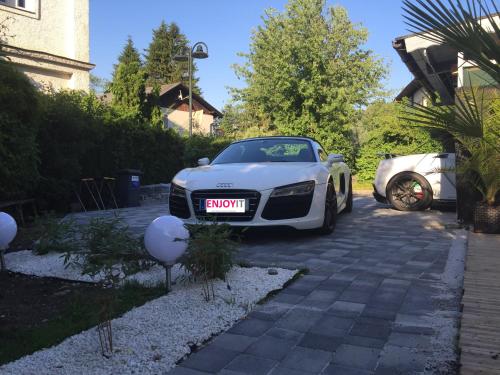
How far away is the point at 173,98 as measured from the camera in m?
38.8

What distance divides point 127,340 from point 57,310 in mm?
860

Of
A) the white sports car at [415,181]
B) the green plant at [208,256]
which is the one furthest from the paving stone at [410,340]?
the white sports car at [415,181]

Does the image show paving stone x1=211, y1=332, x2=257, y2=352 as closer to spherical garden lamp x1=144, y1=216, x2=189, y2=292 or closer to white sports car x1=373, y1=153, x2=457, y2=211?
spherical garden lamp x1=144, y1=216, x2=189, y2=292

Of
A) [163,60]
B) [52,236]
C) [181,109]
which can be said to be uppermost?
[163,60]

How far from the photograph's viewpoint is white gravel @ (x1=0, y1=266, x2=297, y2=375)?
2.25m

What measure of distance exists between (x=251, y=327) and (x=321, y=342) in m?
0.45

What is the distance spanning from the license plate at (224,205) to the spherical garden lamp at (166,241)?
1.94 meters

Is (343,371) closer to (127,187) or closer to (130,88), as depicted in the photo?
(127,187)

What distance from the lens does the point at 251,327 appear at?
279 centimetres

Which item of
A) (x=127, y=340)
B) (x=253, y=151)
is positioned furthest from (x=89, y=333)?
(x=253, y=151)

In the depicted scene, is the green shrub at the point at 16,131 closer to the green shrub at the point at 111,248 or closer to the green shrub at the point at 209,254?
the green shrub at the point at 111,248

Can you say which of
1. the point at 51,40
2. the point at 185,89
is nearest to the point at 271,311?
the point at 51,40

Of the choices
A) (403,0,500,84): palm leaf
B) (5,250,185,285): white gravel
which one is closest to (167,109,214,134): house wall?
(5,250,185,285): white gravel

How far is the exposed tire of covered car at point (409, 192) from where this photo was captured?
894 cm
